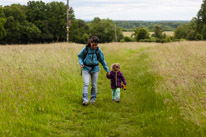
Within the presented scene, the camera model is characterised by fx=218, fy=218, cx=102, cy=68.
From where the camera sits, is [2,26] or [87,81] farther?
[2,26]

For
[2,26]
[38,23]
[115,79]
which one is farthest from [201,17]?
[115,79]

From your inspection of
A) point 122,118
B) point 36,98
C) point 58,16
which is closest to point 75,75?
point 36,98

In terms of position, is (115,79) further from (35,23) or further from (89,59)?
(35,23)

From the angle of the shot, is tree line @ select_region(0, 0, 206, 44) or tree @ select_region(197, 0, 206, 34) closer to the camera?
tree line @ select_region(0, 0, 206, 44)

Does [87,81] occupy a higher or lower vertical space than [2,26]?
lower

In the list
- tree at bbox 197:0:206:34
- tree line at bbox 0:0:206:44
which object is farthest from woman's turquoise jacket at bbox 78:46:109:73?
tree at bbox 197:0:206:34

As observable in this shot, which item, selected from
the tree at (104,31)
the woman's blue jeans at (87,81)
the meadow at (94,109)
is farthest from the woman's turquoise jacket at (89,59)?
the tree at (104,31)

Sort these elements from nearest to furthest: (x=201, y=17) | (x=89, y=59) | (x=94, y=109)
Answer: (x=94, y=109) → (x=89, y=59) → (x=201, y=17)

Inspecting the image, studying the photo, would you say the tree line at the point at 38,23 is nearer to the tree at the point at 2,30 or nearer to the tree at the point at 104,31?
the tree at the point at 2,30

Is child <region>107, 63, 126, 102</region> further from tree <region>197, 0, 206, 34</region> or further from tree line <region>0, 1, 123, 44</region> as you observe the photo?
tree <region>197, 0, 206, 34</region>

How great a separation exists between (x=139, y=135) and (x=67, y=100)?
3071mm

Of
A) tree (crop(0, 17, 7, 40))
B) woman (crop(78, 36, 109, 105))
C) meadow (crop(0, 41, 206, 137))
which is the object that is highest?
tree (crop(0, 17, 7, 40))

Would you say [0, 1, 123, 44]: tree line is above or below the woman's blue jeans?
above

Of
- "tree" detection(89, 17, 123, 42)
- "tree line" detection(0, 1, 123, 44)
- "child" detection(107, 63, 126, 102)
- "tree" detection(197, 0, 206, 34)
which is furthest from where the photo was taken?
"tree" detection(89, 17, 123, 42)
